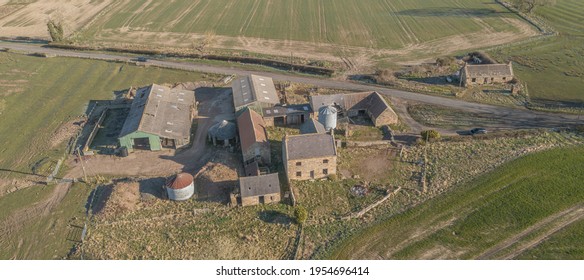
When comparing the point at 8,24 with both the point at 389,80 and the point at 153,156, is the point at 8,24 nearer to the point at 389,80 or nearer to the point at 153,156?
the point at 153,156

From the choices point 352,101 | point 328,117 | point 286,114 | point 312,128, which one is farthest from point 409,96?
point 312,128

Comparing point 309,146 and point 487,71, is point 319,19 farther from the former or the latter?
point 309,146

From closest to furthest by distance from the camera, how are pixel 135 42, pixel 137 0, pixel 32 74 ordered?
pixel 32 74 → pixel 135 42 → pixel 137 0

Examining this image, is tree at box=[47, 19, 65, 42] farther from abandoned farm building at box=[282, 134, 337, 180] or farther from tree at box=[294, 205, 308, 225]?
tree at box=[294, 205, 308, 225]

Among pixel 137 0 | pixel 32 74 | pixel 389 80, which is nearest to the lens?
pixel 389 80

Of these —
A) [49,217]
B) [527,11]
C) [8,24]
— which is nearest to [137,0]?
[8,24]

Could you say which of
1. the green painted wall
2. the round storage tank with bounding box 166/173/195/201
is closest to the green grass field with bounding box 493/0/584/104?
the round storage tank with bounding box 166/173/195/201
